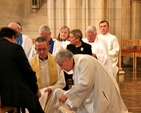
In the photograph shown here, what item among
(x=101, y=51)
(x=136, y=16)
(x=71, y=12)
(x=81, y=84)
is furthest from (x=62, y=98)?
(x=136, y=16)

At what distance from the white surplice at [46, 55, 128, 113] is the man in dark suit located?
1.91ft

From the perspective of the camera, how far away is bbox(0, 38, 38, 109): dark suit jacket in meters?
4.20

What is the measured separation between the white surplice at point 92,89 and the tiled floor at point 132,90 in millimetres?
2201

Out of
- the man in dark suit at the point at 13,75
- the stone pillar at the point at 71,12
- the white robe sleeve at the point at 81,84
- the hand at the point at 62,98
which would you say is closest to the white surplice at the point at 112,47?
the stone pillar at the point at 71,12

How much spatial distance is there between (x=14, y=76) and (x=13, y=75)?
2 cm

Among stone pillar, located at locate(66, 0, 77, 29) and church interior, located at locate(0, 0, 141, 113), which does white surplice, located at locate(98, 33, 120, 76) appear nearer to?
church interior, located at locate(0, 0, 141, 113)

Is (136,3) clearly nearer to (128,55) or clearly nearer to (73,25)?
(128,55)

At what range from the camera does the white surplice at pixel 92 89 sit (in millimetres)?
4641

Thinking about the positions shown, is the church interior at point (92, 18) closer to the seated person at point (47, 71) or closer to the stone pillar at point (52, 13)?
the stone pillar at point (52, 13)

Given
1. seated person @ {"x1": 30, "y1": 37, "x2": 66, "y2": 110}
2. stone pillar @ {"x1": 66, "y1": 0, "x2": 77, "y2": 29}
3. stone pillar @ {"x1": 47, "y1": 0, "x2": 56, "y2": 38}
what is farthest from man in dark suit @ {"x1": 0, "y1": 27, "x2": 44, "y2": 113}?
stone pillar @ {"x1": 47, "y1": 0, "x2": 56, "y2": 38}

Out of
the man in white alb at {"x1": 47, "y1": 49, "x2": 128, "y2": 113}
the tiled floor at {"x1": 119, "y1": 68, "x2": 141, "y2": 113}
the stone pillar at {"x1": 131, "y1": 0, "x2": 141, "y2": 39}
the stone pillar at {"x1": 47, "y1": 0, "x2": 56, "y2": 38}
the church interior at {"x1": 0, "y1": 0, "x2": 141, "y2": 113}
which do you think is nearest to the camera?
the man in white alb at {"x1": 47, "y1": 49, "x2": 128, "y2": 113}

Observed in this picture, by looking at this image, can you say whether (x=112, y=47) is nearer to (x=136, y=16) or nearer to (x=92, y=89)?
(x=92, y=89)

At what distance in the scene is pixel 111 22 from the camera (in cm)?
1091

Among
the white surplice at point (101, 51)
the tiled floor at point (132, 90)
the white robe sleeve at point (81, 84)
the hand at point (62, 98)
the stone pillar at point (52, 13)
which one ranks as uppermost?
the stone pillar at point (52, 13)
